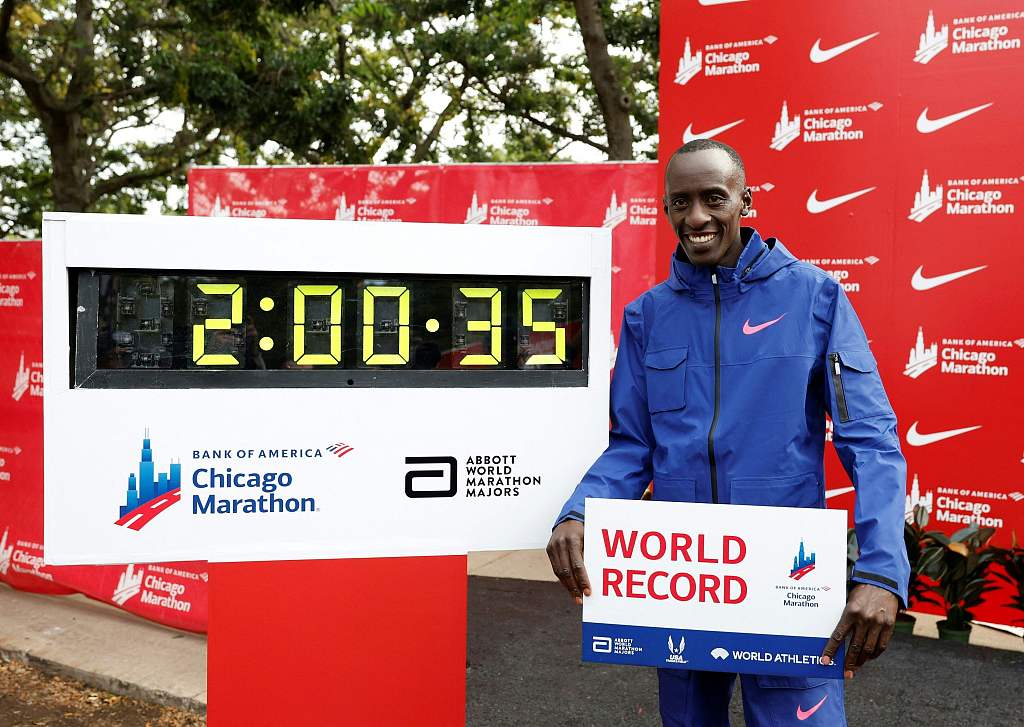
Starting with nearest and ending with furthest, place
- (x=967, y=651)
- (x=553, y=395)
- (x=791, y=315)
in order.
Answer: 1. (x=791, y=315)
2. (x=553, y=395)
3. (x=967, y=651)

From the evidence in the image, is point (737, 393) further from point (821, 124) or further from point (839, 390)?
point (821, 124)

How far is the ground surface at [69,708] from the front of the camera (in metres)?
3.80

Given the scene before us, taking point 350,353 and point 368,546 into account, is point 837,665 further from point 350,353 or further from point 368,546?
point 350,353

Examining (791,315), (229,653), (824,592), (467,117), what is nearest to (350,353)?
(229,653)

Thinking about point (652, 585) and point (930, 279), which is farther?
point (930, 279)

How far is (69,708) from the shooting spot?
3.94m

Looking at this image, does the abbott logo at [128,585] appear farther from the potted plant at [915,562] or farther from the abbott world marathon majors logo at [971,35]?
the abbott world marathon majors logo at [971,35]

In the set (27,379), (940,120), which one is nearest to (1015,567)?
(940,120)

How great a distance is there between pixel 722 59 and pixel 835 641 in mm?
4196

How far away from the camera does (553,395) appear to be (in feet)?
7.50

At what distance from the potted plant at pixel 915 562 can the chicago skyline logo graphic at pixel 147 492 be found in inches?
157

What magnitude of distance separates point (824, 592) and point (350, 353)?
1.21 m

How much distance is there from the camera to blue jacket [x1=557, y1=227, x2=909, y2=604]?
2.05 metres

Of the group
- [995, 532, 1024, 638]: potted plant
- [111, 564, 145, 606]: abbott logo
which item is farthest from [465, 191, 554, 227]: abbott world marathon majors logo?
[995, 532, 1024, 638]: potted plant
